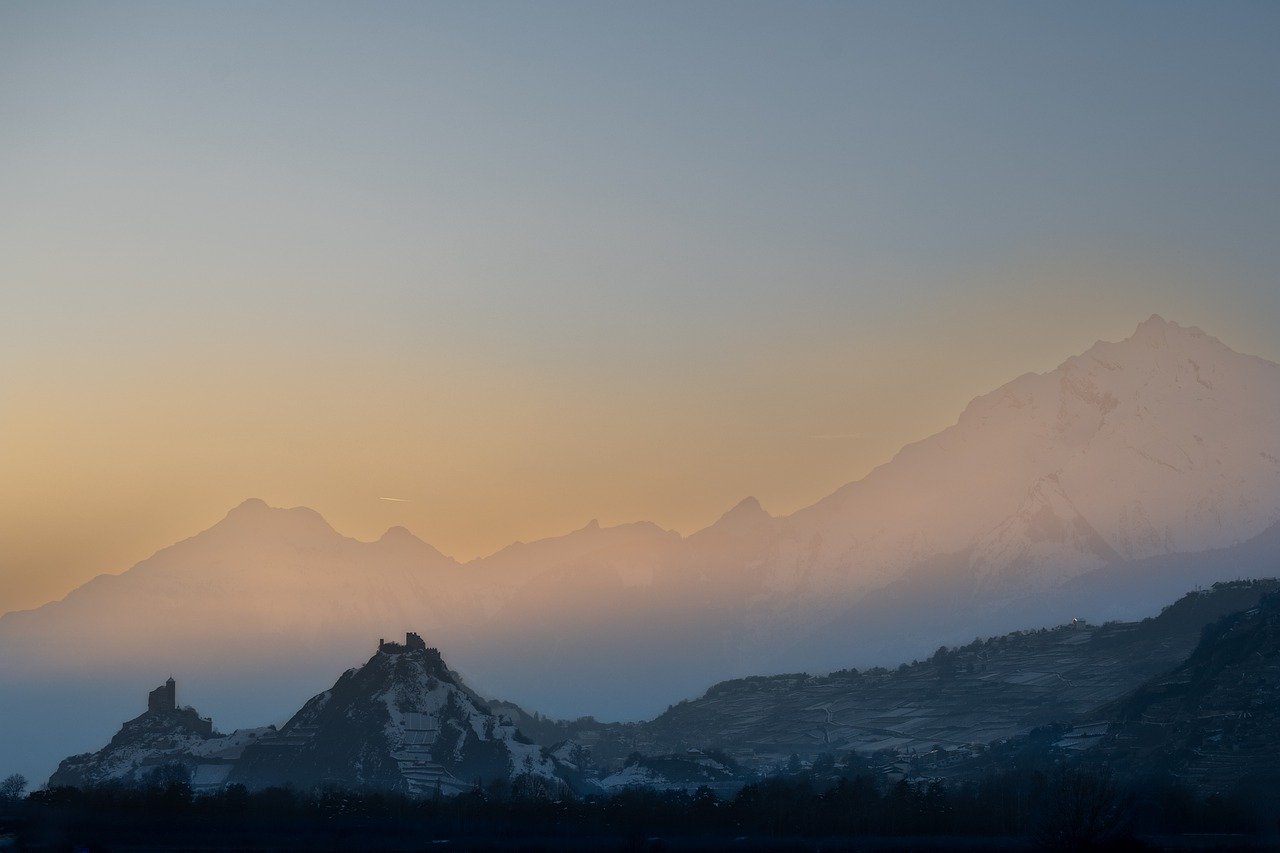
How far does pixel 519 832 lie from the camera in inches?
6880

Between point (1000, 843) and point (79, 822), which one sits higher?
point (79, 822)

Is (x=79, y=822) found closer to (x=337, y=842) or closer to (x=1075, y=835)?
(x=337, y=842)

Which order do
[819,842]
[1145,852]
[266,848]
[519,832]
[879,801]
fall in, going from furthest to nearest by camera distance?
[879,801] → [519,832] → [819,842] → [266,848] → [1145,852]

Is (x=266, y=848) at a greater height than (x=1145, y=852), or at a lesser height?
greater

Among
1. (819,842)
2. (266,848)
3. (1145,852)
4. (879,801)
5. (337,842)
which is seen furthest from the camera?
(879,801)

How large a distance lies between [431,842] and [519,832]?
66.9ft

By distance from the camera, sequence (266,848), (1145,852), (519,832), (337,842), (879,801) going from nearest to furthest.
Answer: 1. (1145,852)
2. (266,848)
3. (337,842)
4. (519,832)
5. (879,801)

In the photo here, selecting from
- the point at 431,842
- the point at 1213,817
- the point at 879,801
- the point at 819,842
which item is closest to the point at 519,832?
the point at 431,842

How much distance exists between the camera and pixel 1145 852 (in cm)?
13388

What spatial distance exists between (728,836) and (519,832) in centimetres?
2638

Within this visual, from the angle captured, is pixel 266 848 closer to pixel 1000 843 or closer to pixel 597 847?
pixel 597 847

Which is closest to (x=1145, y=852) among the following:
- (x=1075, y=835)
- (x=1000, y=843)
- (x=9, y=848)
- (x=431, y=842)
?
(x=1075, y=835)

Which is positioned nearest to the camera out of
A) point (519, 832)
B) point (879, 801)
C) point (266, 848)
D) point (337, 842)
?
point (266, 848)

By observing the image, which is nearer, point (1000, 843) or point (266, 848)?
point (266, 848)
